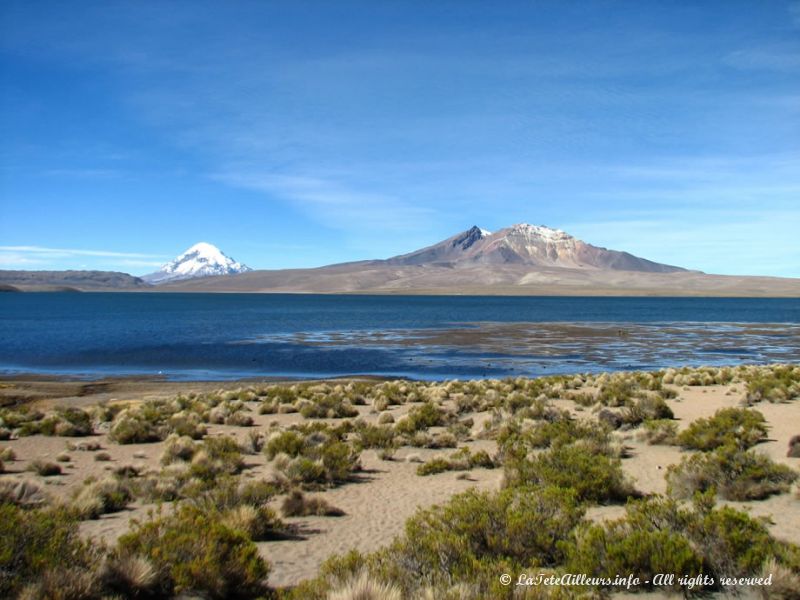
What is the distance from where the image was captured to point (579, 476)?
9.57m

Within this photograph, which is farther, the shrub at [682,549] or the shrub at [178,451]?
the shrub at [178,451]

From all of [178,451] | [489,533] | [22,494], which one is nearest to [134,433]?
[178,451]

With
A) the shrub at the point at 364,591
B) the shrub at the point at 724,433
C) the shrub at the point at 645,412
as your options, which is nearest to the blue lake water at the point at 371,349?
the shrub at the point at 645,412

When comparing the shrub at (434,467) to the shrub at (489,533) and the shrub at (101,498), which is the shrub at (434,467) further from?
the shrub at (101,498)

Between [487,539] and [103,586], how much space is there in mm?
3981

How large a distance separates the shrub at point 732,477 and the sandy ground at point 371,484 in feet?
0.67

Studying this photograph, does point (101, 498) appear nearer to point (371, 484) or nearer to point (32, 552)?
point (32, 552)

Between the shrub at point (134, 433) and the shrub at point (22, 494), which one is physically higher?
the shrub at point (22, 494)

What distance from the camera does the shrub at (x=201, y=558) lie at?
5.95 m

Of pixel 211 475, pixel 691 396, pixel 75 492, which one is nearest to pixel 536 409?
pixel 691 396

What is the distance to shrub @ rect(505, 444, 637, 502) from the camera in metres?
9.37

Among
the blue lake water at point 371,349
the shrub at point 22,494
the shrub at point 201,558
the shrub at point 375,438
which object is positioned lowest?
the blue lake water at point 371,349

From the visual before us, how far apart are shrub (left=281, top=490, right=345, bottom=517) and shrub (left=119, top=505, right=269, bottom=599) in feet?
9.51

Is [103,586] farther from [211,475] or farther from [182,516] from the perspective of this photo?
[211,475]
